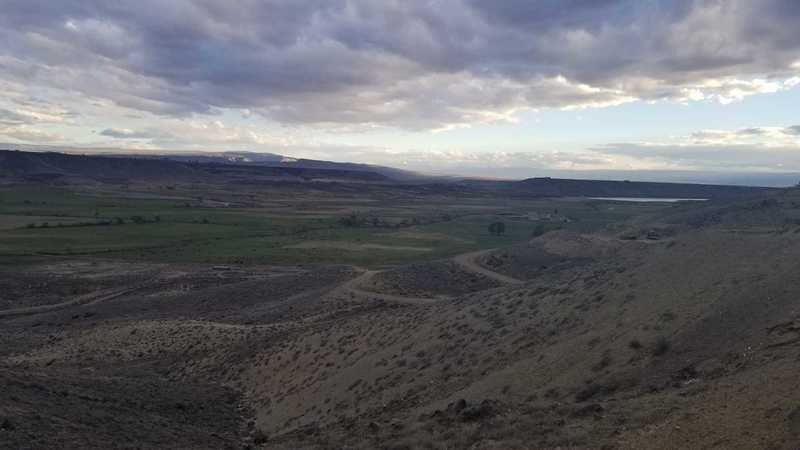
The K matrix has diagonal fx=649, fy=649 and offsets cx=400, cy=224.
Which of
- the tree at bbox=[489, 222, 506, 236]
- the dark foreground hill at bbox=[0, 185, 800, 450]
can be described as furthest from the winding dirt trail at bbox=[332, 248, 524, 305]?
the tree at bbox=[489, 222, 506, 236]

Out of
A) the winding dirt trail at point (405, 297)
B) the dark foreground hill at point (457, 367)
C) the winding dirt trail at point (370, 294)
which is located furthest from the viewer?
the winding dirt trail at point (405, 297)

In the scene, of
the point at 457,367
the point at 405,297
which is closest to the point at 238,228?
the point at 405,297

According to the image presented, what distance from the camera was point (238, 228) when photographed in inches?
4102

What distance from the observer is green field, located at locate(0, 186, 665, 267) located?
74938mm

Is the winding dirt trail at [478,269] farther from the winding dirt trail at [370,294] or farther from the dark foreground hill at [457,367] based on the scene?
the dark foreground hill at [457,367]

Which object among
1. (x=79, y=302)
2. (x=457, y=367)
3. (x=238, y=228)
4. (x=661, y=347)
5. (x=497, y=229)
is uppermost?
(x=661, y=347)

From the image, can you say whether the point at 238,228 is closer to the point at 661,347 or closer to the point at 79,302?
the point at 79,302

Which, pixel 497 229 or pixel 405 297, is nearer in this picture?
pixel 405 297

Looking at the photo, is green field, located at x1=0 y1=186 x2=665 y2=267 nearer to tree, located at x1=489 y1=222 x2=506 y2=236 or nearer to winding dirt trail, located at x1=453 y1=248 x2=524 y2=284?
tree, located at x1=489 y1=222 x2=506 y2=236

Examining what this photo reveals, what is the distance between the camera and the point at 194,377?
30.5 metres

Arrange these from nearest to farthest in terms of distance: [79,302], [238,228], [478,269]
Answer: [79,302], [478,269], [238,228]

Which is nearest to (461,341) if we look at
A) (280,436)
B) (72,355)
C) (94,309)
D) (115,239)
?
(280,436)

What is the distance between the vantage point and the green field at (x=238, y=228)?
2950 inches

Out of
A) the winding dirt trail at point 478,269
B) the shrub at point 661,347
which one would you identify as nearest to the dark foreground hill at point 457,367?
the shrub at point 661,347
